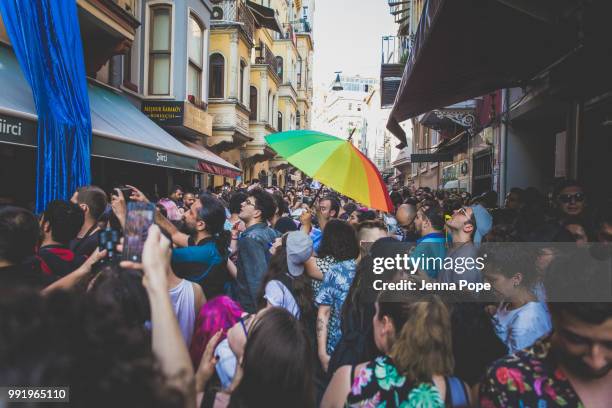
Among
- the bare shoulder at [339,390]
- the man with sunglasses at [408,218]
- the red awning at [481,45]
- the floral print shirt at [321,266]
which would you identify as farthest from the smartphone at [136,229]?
the man with sunglasses at [408,218]

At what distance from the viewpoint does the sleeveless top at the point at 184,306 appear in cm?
251

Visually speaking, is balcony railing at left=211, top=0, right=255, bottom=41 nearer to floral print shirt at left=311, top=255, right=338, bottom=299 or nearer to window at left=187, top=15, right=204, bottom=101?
window at left=187, top=15, right=204, bottom=101

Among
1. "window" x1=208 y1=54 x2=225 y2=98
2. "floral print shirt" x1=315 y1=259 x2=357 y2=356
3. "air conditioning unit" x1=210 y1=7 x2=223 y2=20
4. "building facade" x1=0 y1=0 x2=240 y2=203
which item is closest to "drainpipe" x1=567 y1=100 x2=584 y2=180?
"floral print shirt" x1=315 y1=259 x2=357 y2=356

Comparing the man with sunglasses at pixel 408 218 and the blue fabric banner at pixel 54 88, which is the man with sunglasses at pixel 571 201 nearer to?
the man with sunglasses at pixel 408 218

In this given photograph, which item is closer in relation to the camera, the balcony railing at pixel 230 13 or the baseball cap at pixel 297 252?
the baseball cap at pixel 297 252

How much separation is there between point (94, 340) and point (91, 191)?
11.6ft

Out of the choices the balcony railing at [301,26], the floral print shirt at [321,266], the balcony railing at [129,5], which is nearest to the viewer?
the floral print shirt at [321,266]

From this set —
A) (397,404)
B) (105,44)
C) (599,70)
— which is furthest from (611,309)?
(105,44)

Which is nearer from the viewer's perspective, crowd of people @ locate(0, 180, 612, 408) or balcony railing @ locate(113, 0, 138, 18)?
crowd of people @ locate(0, 180, 612, 408)

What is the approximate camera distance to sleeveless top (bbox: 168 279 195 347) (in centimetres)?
251

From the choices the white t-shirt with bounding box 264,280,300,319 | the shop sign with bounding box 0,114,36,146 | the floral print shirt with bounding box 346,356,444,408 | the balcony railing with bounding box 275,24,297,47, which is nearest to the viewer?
the floral print shirt with bounding box 346,356,444,408

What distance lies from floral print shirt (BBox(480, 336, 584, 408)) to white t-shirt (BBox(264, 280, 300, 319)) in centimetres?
155

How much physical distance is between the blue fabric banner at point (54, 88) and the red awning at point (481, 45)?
4824mm

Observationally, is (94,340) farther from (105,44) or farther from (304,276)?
(105,44)
